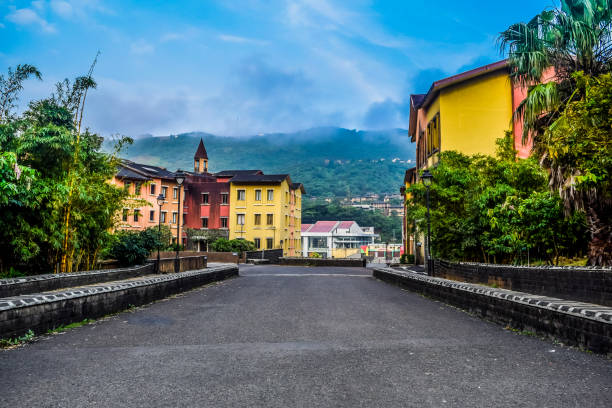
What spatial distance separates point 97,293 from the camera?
9.30 m

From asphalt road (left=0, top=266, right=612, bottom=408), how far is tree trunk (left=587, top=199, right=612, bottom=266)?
14.1ft

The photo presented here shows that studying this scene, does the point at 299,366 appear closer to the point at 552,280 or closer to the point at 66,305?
the point at 66,305

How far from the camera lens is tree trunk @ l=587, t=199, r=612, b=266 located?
1110cm

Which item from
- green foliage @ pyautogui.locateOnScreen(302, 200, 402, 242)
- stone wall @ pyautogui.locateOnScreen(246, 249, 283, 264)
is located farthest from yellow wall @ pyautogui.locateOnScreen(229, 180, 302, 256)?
green foliage @ pyautogui.locateOnScreen(302, 200, 402, 242)

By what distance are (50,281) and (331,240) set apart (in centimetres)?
8408

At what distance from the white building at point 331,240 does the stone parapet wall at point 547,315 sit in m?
84.6

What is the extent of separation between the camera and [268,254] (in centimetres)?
5306

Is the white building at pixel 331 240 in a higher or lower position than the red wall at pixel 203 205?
lower

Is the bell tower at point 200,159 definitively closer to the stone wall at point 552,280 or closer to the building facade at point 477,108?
the building facade at point 477,108

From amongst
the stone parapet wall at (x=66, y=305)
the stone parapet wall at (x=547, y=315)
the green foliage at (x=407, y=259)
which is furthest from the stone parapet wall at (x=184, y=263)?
the green foliage at (x=407, y=259)

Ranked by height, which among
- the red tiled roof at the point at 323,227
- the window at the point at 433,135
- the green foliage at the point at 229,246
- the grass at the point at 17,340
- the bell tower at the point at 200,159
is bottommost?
the grass at the point at 17,340

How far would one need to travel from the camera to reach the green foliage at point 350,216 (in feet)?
400

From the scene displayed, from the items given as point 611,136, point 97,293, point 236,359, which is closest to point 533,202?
point 611,136

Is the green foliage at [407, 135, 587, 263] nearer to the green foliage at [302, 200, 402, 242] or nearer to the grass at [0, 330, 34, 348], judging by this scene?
the grass at [0, 330, 34, 348]
